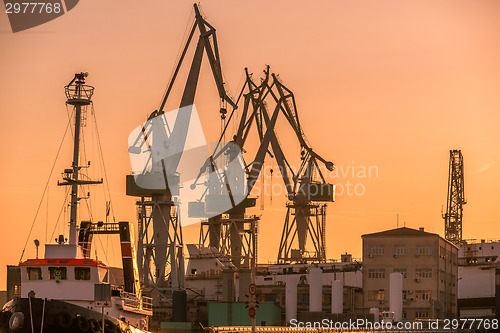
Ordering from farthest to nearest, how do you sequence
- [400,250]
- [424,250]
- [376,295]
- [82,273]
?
[376,295] < [400,250] < [424,250] < [82,273]

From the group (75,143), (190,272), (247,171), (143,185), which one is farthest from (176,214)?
(75,143)

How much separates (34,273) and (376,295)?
205ft

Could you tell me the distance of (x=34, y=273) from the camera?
68.9 metres

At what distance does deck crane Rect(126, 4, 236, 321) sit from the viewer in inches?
5202

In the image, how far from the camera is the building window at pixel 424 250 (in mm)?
124625

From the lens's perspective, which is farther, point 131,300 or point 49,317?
point 131,300

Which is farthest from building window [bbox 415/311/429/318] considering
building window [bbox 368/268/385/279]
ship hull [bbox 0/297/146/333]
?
ship hull [bbox 0/297/146/333]

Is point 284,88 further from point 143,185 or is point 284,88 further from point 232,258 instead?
point 143,185

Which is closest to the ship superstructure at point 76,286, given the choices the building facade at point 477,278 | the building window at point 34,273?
the building window at point 34,273

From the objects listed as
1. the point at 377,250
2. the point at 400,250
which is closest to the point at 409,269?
the point at 400,250

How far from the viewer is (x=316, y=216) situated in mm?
170250

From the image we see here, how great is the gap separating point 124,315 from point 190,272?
248 ft

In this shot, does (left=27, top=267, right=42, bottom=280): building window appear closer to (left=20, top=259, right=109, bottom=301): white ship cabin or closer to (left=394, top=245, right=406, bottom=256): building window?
(left=20, top=259, right=109, bottom=301): white ship cabin

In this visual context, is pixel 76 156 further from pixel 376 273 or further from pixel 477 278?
pixel 477 278
